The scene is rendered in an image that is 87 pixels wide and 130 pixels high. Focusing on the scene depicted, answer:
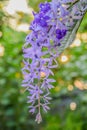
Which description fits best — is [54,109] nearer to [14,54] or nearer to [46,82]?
[14,54]

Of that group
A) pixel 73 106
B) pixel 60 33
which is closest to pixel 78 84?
pixel 73 106

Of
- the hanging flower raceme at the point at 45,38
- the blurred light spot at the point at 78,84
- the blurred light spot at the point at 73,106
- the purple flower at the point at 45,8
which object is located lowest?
the hanging flower raceme at the point at 45,38

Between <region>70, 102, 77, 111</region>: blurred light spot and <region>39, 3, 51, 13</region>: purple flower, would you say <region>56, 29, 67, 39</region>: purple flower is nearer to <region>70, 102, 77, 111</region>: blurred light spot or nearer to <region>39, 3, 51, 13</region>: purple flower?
<region>39, 3, 51, 13</region>: purple flower


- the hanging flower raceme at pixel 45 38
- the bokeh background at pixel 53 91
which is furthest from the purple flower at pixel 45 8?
the bokeh background at pixel 53 91

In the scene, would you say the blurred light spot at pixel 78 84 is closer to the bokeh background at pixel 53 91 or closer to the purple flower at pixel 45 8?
the bokeh background at pixel 53 91

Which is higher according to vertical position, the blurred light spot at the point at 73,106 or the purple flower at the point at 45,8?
the purple flower at the point at 45,8

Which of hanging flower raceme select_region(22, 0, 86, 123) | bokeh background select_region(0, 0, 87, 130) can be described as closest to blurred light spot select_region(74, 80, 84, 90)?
bokeh background select_region(0, 0, 87, 130)

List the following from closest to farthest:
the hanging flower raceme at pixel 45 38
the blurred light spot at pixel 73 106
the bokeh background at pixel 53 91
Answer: the hanging flower raceme at pixel 45 38, the bokeh background at pixel 53 91, the blurred light spot at pixel 73 106

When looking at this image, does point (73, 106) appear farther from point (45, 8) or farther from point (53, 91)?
point (45, 8)
